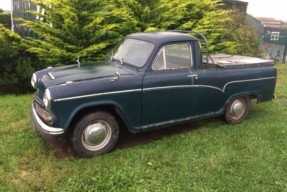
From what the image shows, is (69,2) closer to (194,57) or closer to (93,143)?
(194,57)

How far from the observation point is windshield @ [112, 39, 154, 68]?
4871 mm

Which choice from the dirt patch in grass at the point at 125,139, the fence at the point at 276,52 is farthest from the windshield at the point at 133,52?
the fence at the point at 276,52

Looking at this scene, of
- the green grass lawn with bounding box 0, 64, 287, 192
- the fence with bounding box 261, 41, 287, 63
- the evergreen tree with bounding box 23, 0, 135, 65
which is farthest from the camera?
the fence with bounding box 261, 41, 287, 63

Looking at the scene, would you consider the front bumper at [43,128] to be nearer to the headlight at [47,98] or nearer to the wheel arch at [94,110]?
the wheel arch at [94,110]

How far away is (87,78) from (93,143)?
950mm

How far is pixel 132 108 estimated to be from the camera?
4598mm

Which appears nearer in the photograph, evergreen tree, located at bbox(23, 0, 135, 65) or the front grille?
the front grille

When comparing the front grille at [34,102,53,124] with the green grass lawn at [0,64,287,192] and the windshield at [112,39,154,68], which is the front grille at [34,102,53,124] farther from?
the windshield at [112,39,154,68]

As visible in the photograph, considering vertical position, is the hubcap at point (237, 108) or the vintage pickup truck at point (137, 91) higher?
the vintage pickup truck at point (137, 91)

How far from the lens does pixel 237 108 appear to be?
5.98m

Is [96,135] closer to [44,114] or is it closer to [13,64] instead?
[44,114]

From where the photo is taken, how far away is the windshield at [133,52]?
4.87m

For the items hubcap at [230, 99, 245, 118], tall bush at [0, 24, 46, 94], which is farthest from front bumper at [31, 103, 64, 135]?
tall bush at [0, 24, 46, 94]

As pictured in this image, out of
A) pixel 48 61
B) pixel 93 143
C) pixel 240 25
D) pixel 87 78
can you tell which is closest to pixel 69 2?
pixel 48 61
